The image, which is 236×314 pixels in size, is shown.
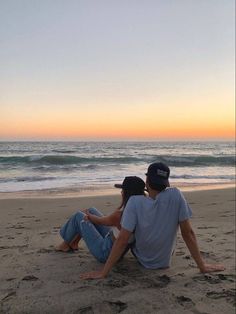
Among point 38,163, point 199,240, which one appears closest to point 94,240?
point 199,240

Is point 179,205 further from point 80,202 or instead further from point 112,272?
point 80,202

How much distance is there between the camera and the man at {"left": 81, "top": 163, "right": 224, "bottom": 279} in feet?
12.1

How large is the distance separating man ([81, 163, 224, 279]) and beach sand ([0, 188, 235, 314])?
23 centimetres

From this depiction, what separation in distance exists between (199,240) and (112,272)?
1890 mm

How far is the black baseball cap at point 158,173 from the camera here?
11.9ft

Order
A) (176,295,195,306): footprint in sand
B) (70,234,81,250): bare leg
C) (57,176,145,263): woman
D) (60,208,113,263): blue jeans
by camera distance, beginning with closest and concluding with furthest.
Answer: (176,295,195,306): footprint in sand
(57,176,145,263): woman
(60,208,113,263): blue jeans
(70,234,81,250): bare leg

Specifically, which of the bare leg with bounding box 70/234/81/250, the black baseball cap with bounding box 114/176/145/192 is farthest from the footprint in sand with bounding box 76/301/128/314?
the bare leg with bounding box 70/234/81/250

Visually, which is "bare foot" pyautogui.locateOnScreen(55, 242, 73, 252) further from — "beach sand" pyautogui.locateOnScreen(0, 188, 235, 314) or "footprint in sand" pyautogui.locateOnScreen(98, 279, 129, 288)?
"footprint in sand" pyautogui.locateOnScreen(98, 279, 129, 288)

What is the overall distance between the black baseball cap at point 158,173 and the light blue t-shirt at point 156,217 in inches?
4.5

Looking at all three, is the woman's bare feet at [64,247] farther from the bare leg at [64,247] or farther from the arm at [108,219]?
the arm at [108,219]

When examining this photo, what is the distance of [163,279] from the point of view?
3826mm

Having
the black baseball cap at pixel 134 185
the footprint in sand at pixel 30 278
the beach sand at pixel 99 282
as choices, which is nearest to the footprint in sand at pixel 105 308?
the beach sand at pixel 99 282

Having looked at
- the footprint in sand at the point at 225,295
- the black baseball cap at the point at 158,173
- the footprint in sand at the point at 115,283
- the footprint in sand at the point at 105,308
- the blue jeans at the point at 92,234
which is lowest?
the footprint in sand at the point at 225,295

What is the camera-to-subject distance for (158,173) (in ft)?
12.0
